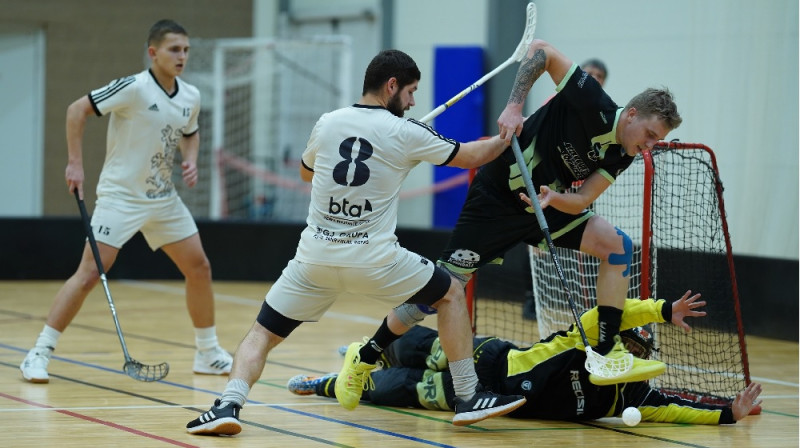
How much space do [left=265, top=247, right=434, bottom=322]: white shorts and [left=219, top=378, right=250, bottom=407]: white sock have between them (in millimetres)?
295

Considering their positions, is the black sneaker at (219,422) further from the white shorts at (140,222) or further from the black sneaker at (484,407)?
the white shorts at (140,222)

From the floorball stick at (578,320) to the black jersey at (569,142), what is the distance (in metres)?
0.09

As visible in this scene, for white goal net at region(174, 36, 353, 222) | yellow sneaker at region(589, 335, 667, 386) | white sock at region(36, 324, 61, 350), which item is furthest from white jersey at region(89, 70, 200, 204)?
white goal net at region(174, 36, 353, 222)

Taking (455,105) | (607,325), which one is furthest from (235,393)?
(455,105)

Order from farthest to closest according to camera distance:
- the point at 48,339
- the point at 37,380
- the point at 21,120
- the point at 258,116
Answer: the point at 21,120 → the point at 258,116 → the point at 48,339 → the point at 37,380

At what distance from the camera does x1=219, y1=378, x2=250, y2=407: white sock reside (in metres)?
4.14

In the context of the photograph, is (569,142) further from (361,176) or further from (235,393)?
(235,393)

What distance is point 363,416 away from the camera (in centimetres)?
467

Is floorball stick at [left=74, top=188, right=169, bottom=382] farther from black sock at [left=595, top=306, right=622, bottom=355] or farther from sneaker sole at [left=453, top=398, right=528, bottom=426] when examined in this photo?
black sock at [left=595, top=306, right=622, bottom=355]

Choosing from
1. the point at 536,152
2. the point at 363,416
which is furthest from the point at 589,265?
the point at 363,416

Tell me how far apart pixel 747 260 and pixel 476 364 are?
4074 millimetres

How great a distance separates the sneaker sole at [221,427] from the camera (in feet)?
13.3

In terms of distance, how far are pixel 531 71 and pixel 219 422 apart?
1.80 metres

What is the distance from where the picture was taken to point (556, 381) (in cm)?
458
